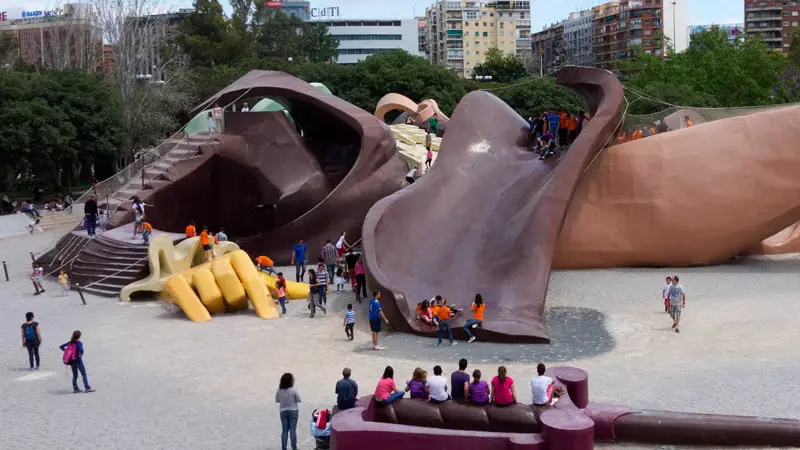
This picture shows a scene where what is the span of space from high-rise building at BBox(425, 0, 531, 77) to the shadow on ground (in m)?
133

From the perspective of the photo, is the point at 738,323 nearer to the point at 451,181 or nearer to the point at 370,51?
the point at 451,181

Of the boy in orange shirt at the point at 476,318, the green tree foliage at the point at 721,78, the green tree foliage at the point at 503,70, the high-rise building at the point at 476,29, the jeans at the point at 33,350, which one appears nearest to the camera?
the jeans at the point at 33,350

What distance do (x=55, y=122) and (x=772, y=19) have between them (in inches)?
4471

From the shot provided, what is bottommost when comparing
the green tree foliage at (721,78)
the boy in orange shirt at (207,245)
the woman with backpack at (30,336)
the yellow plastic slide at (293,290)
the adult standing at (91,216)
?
the yellow plastic slide at (293,290)

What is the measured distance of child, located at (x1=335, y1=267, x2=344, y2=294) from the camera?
68.2 ft

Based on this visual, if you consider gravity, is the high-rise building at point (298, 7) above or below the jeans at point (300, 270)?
above

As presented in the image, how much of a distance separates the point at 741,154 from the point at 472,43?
12895cm

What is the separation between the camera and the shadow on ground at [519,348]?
14.6m

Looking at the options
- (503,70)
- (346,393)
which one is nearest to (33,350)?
(346,393)

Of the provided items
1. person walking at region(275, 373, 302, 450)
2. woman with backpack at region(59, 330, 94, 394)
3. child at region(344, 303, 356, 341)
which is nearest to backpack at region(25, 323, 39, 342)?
woman with backpack at region(59, 330, 94, 394)

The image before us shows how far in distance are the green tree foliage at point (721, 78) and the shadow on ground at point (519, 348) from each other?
42057 millimetres

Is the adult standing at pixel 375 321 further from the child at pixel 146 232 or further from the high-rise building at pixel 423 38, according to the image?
the high-rise building at pixel 423 38

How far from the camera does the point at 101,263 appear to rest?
2272cm

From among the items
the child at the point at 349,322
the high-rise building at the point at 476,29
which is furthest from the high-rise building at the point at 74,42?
the high-rise building at the point at 476,29
